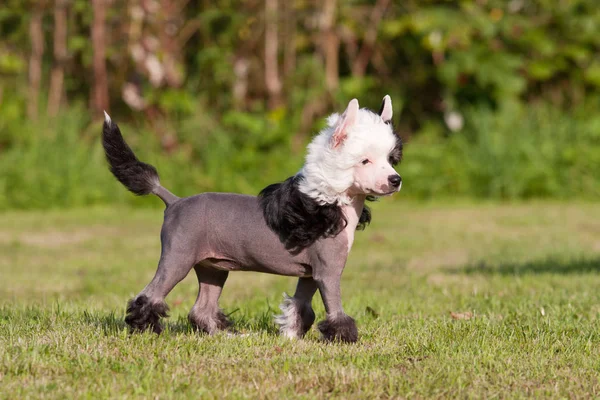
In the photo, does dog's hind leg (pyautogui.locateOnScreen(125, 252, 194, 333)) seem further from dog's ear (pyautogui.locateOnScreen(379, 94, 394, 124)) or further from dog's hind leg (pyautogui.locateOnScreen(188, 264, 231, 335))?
dog's ear (pyautogui.locateOnScreen(379, 94, 394, 124))

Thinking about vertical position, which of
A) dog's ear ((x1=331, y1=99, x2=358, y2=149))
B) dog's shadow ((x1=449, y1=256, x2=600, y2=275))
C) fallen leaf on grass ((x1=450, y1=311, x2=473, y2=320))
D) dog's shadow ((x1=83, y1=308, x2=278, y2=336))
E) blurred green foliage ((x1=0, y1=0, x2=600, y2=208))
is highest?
blurred green foliage ((x1=0, y1=0, x2=600, y2=208))

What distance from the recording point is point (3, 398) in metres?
3.78

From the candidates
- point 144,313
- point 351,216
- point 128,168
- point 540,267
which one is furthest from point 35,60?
point 351,216

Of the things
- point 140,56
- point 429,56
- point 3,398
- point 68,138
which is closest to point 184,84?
point 140,56

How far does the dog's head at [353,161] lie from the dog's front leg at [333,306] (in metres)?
0.35

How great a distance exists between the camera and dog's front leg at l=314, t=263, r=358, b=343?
15.5ft

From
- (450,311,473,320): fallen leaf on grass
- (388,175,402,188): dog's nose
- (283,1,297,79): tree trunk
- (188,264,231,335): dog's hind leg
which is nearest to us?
(388,175,402,188): dog's nose

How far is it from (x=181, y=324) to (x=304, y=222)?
129 centimetres

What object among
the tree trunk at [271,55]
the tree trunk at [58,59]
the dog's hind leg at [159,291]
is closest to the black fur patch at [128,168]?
→ the dog's hind leg at [159,291]

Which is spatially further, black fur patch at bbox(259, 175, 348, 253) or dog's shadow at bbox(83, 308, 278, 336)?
dog's shadow at bbox(83, 308, 278, 336)

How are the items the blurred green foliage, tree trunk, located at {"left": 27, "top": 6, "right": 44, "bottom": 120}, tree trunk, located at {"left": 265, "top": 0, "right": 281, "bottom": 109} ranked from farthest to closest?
tree trunk, located at {"left": 27, "top": 6, "right": 44, "bottom": 120} < tree trunk, located at {"left": 265, "top": 0, "right": 281, "bottom": 109} < the blurred green foliage

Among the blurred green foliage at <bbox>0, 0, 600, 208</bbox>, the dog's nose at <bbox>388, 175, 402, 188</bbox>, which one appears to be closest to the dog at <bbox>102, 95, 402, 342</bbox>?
the dog's nose at <bbox>388, 175, 402, 188</bbox>

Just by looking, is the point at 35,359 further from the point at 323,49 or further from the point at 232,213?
the point at 323,49

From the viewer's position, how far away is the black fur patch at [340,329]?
475cm
